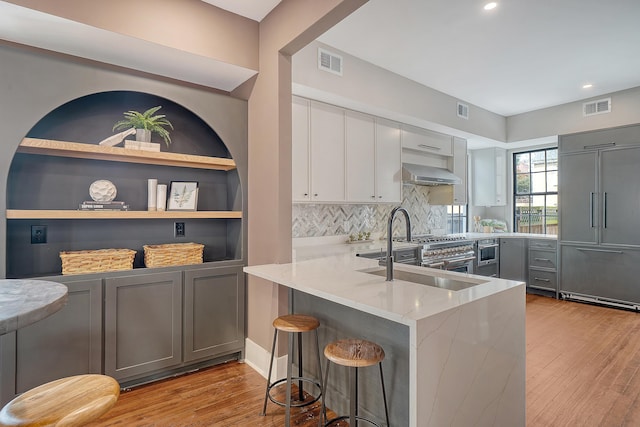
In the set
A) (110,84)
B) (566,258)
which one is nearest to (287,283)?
(110,84)

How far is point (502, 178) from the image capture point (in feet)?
19.6

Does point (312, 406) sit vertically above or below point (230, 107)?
below

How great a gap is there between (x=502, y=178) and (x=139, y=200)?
579 centimetres

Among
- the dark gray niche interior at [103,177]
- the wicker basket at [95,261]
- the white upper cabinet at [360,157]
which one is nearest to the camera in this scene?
the wicker basket at [95,261]

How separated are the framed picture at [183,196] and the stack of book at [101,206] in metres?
0.38

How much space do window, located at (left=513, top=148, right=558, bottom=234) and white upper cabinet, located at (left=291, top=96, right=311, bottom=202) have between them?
459 centimetres

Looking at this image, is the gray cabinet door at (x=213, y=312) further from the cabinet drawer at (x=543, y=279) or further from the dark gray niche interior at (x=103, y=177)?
the cabinet drawer at (x=543, y=279)

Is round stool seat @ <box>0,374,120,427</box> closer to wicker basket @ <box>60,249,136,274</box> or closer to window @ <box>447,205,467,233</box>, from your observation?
wicker basket @ <box>60,249,136,274</box>

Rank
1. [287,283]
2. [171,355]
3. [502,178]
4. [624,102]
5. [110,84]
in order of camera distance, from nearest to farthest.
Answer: [287,283] → [110,84] → [171,355] → [624,102] → [502,178]

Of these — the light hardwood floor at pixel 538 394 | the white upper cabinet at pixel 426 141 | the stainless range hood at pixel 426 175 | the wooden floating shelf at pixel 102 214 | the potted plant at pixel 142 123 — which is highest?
the white upper cabinet at pixel 426 141

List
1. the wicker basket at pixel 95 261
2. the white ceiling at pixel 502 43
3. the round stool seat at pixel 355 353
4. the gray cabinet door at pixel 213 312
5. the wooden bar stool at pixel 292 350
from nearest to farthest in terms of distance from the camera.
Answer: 1. the round stool seat at pixel 355 353
2. the wooden bar stool at pixel 292 350
3. the wicker basket at pixel 95 261
4. the gray cabinet door at pixel 213 312
5. the white ceiling at pixel 502 43

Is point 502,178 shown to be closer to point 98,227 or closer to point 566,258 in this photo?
point 566,258

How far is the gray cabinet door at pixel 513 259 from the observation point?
5.26 metres

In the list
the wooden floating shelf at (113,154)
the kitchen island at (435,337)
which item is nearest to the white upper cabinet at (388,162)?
the wooden floating shelf at (113,154)
